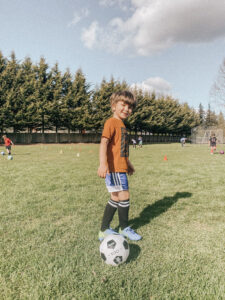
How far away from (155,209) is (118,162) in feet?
6.65

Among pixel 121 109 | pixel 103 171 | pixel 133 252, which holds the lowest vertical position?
pixel 133 252

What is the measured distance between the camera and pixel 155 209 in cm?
472

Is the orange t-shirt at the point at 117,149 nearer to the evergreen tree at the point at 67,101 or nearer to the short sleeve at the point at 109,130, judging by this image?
the short sleeve at the point at 109,130

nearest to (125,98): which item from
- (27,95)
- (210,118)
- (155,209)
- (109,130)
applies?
(109,130)

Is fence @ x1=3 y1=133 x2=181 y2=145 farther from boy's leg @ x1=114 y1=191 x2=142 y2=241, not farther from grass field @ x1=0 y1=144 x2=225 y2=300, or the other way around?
boy's leg @ x1=114 y1=191 x2=142 y2=241

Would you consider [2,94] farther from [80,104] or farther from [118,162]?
[118,162]

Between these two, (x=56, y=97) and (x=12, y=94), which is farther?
(x=56, y=97)

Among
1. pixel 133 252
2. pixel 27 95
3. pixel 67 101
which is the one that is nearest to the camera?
pixel 133 252

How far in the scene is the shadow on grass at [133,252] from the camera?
2774 mm

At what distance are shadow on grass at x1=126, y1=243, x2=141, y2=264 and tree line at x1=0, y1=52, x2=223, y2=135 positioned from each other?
113ft

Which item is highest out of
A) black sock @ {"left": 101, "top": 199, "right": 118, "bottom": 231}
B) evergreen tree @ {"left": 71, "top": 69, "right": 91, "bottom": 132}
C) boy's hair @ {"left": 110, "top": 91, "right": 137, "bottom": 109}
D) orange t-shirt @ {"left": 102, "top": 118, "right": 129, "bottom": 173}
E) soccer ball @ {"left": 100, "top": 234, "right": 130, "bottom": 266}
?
evergreen tree @ {"left": 71, "top": 69, "right": 91, "bottom": 132}

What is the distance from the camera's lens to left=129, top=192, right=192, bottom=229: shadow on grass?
3.98 metres

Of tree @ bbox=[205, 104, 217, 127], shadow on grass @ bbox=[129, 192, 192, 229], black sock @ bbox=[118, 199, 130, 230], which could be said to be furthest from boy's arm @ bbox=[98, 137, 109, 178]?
tree @ bbox=[205, 104, 217, 127]

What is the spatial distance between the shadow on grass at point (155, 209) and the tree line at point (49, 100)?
33.1m
